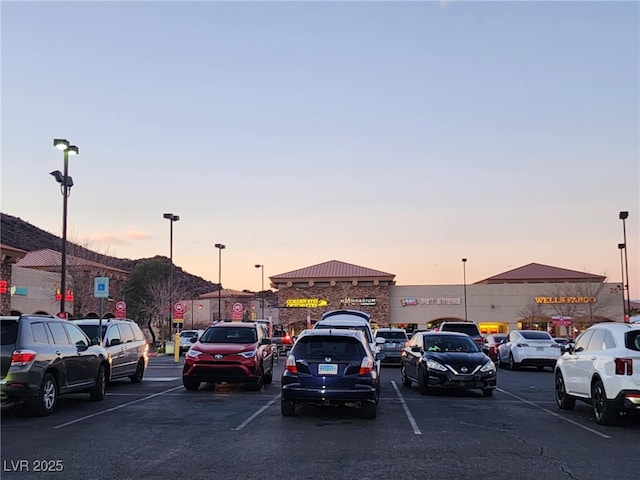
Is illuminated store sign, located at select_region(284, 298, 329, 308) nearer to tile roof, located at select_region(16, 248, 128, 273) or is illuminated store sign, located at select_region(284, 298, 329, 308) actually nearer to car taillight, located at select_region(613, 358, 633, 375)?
tile roof, located at select_region(16, 248, 128, 273)

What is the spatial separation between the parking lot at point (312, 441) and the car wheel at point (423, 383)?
0.81 metres

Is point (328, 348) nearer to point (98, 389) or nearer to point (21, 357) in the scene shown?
point (21, 357)

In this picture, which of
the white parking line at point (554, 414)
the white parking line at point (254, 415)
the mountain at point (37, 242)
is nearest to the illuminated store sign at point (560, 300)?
the white parking line at point (554, 414)

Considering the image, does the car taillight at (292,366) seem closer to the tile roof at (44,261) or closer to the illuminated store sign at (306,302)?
the tile roof at (44,261)

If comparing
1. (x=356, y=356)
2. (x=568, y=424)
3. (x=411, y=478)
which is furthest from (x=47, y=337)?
(x=568, y=424)

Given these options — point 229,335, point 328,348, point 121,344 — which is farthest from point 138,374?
point 328,348

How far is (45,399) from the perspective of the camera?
12273mm

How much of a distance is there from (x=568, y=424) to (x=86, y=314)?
145 feet

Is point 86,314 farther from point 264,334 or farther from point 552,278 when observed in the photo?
point 552,278

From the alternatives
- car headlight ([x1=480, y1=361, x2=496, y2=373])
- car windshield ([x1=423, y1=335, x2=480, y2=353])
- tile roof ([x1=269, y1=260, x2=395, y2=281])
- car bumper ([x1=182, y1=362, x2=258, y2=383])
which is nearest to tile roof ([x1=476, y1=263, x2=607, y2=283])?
tile roof ([x1=269, y1=260, x2=395, y2=281])

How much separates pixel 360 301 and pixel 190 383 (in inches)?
1810

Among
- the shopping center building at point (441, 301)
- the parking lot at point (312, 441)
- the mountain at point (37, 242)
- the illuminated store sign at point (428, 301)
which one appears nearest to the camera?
the parking lot at point (312, 441)

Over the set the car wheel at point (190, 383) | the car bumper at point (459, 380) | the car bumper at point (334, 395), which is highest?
the car bumper at point (334, 395)

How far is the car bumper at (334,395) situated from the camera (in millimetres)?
11695
